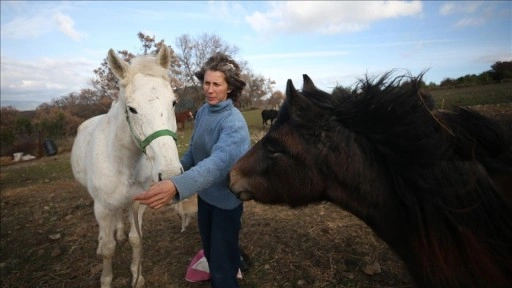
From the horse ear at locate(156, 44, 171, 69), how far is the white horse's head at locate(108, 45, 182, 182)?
0.37 feet

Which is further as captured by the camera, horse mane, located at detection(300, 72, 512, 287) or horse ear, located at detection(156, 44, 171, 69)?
horse ear, located at detection(156, 44, 171, 69)

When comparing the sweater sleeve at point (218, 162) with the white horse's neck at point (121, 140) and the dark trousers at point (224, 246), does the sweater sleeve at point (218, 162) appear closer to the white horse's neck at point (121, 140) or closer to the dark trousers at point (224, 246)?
the dark trousers at point (224, 246)

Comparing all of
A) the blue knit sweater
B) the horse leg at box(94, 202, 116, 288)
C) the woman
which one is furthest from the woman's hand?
the horse leg at box(94, 202, 116, 288)

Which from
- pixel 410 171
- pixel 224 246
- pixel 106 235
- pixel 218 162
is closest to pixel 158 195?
pixel 218 162

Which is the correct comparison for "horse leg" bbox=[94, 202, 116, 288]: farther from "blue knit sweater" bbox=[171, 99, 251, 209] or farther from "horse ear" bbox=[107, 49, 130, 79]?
"horse ear" bbox=[107, 49, 130, 79]

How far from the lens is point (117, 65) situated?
270cm

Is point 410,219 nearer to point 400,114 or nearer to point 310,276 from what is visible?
point 400,114

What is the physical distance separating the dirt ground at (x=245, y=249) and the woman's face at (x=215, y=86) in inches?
93.3

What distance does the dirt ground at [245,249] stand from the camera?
3721 millimetres

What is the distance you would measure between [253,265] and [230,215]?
5.21 ft

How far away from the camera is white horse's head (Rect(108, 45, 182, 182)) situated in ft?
7.59

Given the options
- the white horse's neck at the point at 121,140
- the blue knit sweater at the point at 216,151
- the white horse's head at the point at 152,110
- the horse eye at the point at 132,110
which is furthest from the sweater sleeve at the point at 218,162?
the white horse's neck at the point at 121,140

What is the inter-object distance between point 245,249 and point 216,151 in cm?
252

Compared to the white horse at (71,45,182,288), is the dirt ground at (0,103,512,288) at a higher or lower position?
lower
